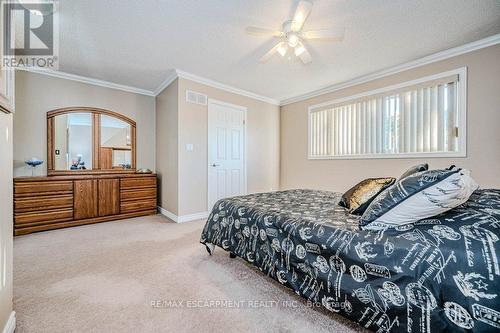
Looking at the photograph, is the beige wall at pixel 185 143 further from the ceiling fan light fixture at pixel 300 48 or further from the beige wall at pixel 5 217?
the beige wall at pixel 5 217

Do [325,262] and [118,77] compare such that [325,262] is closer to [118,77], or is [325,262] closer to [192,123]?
[192,123]

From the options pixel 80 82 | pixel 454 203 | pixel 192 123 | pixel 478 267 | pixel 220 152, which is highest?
pixel 80 82

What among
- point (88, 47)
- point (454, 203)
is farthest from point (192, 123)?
point (454, 203)

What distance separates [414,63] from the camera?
10.4 ft

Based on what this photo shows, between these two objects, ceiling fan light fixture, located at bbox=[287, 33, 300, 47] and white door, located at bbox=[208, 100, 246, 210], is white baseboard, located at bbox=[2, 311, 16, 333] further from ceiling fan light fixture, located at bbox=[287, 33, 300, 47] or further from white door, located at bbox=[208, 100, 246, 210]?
ceiling fan light fixture, located at bbox=[287, 33, 300, 47]

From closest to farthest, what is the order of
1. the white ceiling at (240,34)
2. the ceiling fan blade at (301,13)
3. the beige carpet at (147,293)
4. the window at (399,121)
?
the beige carpet at (147,293), the ceiling fan blade at (301,13), the white ceiling at (240,34), the window at (399,121)

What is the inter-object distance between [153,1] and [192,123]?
1.99m

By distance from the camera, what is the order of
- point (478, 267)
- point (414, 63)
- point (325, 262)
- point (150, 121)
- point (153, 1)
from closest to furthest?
point (478, 267) < point (325, 262) < point (153, 1) < point (414, 63) < point (150, 121)

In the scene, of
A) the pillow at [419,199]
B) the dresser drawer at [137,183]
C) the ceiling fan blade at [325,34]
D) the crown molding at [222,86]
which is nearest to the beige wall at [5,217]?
the pillow at [419,199]

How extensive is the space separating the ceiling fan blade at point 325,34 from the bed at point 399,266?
1792mm

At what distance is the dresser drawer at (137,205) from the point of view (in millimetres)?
3820

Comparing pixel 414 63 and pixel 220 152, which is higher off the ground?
pixel 414 63

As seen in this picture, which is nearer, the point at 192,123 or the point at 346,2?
the point at 346,2

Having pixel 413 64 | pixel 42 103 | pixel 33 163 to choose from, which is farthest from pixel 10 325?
pixel 413 64
